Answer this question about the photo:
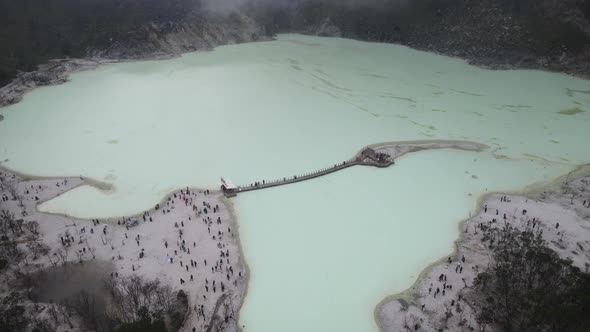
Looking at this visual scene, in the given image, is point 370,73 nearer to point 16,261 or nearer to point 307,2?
point 307,2

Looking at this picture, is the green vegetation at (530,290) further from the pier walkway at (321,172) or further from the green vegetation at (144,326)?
the green vegetation at (144,326)

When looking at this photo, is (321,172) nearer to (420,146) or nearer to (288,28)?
(420,146)

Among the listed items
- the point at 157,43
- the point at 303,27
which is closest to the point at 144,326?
the point at 157,43

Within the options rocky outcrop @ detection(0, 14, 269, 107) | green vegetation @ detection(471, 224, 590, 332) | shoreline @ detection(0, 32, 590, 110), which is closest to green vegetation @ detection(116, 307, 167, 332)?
green vegetation @ detection(471, 224, 590, 332)

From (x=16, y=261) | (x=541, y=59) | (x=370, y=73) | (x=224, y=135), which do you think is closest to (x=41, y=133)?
(x=224, y=135)

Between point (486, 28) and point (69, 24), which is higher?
point (69, 24)

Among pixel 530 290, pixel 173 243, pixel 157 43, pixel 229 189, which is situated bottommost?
pixel 530 290
